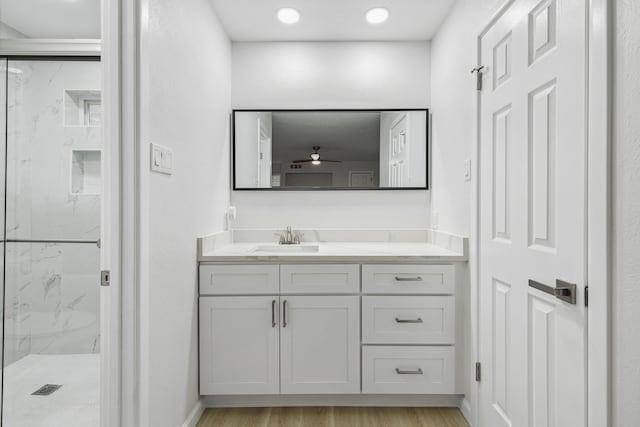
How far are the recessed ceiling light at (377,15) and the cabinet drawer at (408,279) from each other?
1617 millimetres

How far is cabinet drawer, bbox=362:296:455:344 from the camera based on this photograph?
2.08 meters

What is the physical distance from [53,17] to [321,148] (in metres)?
1.72

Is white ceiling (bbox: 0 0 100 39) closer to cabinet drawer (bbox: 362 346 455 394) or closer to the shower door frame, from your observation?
the shower door frame

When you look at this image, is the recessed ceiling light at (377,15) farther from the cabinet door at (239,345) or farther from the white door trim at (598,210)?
the cabinet door at (239,345)

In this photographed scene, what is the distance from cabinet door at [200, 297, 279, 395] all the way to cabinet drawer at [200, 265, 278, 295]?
0.04 metres

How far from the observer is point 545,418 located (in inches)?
51.4

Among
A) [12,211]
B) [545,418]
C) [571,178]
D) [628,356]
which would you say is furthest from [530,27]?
[12,211]

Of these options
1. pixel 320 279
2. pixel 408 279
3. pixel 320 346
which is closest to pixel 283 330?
pixel 320 346

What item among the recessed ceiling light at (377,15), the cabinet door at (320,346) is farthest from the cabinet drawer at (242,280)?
the recessed ceiling light at (377,15)

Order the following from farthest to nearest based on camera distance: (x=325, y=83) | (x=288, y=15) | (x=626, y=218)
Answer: (x=325, y=83) → (x=288, y=15) → (x=626, y=218)

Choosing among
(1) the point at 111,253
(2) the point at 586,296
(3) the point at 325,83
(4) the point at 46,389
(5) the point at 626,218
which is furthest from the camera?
(3) the point at 325,83

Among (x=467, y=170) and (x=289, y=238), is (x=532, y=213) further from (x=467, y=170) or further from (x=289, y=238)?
(x=289, y=238)

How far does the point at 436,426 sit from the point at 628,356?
4.37 ft

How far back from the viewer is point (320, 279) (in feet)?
6.89
